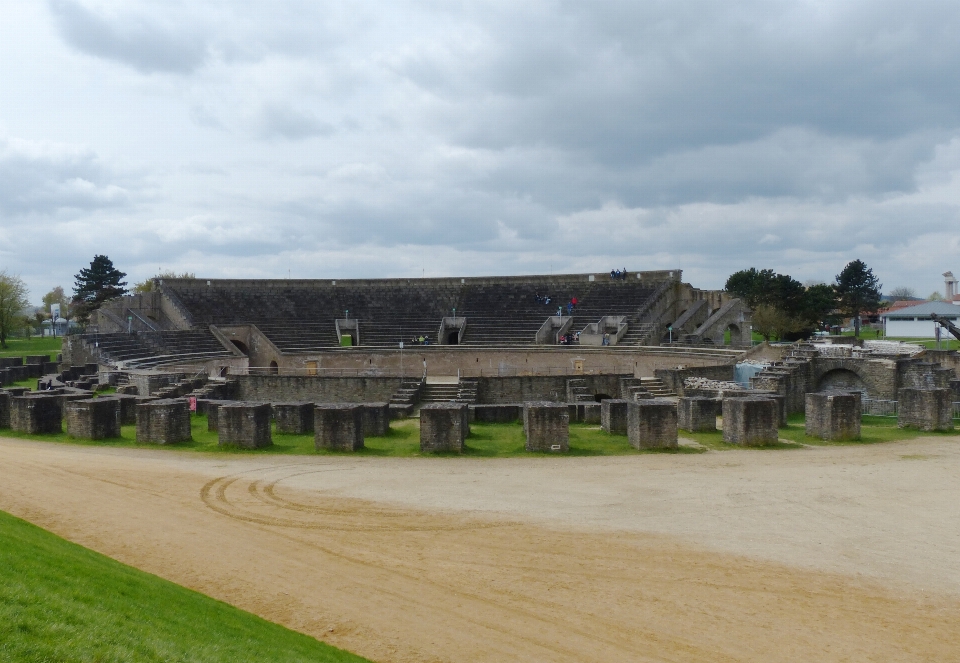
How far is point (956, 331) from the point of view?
35.2 meters

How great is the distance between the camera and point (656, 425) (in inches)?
644

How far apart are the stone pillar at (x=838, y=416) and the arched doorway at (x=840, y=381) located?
22.2 feet

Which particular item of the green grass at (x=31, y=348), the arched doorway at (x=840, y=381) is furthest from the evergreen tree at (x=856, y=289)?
the green grass at (x=31, y=348)

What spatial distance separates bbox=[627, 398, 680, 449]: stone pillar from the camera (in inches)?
640

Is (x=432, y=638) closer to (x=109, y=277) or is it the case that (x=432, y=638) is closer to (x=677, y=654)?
(x=677, y=654)

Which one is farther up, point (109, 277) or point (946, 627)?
point (109, 277)

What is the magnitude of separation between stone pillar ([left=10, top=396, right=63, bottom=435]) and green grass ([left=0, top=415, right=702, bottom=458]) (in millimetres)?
231

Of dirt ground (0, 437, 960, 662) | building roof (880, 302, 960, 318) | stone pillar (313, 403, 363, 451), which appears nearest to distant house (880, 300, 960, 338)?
building roof (880, 302, 960, 318)

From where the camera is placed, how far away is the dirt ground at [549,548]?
724cm

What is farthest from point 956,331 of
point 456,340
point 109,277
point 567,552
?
point 109,277

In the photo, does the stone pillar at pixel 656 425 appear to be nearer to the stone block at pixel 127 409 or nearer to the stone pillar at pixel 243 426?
the stone pillar at pixel 243 426

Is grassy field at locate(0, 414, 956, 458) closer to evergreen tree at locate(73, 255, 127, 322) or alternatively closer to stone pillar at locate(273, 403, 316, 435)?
stone pillar at locate(273, 403, 316, 435)

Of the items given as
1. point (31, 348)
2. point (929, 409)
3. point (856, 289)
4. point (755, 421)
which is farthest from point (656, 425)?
point (31, 348)

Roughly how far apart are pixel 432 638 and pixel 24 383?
3153 centimetres
